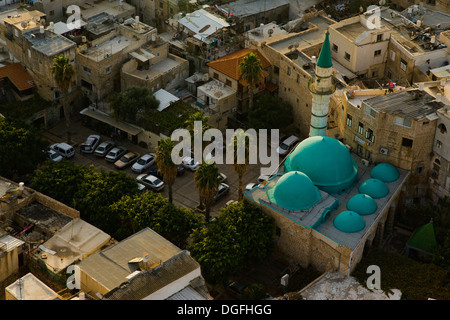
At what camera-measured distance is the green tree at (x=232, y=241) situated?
8612 centimetres

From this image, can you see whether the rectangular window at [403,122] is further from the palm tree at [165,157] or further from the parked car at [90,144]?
the parked car at [90,144]

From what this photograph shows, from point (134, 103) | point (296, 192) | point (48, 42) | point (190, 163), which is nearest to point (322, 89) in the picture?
point (296, 192)

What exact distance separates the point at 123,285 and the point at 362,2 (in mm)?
69317

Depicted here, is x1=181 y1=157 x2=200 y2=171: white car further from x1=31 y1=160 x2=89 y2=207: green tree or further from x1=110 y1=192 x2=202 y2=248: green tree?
x1=31 y1=160 x2=89 y2=207: green tree

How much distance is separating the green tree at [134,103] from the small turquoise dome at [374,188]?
30843 millimetres

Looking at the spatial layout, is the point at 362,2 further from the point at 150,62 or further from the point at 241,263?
the point at 241,263

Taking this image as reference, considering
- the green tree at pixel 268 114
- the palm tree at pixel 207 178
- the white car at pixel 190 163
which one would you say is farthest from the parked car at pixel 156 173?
the palm tree at pixel 207 178

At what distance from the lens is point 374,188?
92.9m

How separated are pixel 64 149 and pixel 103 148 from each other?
4977mm

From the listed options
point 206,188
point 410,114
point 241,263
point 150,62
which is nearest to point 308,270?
point 241,263

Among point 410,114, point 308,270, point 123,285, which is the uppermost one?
point 410,114

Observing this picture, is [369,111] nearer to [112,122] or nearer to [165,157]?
[165,157]

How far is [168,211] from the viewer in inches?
3597

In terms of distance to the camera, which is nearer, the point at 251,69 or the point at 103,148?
the point at 251,69
